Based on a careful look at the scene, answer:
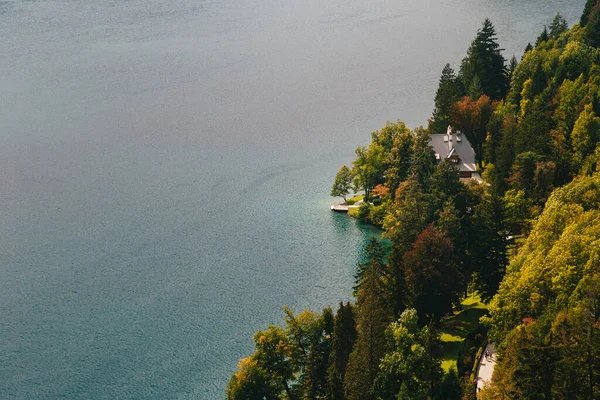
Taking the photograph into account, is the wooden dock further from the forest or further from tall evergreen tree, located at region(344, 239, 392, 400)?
tall evergreen tree, located at region(344, 239, 392, 400)

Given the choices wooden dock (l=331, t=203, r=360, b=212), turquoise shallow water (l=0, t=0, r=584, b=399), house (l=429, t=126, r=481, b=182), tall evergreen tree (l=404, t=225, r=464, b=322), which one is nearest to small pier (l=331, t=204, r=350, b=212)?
wooden dock (l=331, t=203, r=360, b=212)

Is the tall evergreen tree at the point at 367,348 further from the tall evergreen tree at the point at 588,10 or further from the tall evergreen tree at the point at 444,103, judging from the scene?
the tall evergreen tree at the point at 588,10

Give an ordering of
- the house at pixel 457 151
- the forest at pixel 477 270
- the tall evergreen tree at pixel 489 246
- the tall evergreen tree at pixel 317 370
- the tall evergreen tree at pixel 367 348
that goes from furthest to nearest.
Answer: the house at pixel 457 151 → the tall evergreen tree at pixel 489 246 → the tall evergreen tree at pixel 317 370 → the tall evergreen tree at pixel 367 348 → the forest at pixel 477 270

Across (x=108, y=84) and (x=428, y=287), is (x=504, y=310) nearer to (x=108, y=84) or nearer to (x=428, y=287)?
(x=428, y=287)

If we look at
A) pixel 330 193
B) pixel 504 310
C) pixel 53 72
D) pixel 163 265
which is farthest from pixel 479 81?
pixel 53 72

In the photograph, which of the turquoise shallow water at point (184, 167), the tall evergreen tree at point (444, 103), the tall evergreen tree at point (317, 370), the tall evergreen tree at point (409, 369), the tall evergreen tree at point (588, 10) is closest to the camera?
the tall evergreen tree at point (409, 369)

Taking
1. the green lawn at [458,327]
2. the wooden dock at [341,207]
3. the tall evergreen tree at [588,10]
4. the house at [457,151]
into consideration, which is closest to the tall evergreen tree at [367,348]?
the green lawn at [458,327]

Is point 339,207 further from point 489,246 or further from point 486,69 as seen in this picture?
point 489,246
